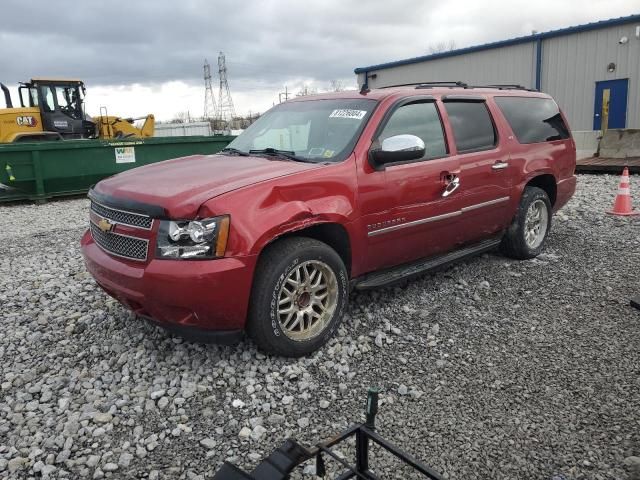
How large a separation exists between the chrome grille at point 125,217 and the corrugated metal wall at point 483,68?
19589 millimetres

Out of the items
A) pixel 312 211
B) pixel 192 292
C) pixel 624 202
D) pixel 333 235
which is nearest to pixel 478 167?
pixel 333 235

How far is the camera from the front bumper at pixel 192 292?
3.06 m

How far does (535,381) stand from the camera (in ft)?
10.8

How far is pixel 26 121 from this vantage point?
1513 cm

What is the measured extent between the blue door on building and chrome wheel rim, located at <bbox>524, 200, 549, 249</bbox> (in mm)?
13889

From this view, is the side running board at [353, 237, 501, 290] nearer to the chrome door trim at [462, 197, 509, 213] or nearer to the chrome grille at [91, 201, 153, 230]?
the chrome door trim at [462, 197, 509, 213]

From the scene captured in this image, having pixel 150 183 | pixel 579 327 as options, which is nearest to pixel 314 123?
pixel 150 183

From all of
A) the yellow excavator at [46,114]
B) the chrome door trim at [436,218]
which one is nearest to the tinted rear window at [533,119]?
the chrome door trim at [436,218]

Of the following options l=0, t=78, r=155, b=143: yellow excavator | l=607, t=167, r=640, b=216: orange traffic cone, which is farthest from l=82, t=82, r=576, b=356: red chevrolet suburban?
l=0, t=78, r=155, b=143: yellow excavator

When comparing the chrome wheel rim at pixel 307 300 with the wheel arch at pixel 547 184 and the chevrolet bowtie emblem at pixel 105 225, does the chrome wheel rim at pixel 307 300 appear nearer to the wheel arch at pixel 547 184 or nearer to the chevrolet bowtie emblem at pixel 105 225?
the chevrolet bowtie emblem at pixel 105 225

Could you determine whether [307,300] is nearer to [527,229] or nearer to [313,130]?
[313,130]

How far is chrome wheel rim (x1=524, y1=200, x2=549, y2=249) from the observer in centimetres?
Result: 564

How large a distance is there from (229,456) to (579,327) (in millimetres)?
2803

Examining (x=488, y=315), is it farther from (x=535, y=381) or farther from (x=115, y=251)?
(x=115, y=251)
